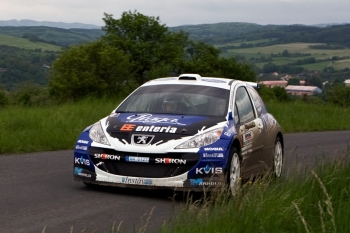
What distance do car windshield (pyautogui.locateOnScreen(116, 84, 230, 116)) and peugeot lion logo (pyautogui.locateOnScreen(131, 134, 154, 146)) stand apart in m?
1.01

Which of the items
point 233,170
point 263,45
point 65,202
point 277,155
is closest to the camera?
point 65,202

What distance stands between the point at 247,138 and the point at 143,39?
19596mm

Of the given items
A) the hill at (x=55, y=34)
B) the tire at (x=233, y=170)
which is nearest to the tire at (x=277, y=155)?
the tire at (x=233, y=170)

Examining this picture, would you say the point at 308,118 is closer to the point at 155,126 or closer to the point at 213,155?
the point at 155,126

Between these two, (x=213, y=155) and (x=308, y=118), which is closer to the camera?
(x=213, y=155)

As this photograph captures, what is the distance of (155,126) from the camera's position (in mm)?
8344

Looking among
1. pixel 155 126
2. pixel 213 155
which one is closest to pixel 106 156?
pixel 155 126

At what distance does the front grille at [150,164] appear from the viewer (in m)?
8.02

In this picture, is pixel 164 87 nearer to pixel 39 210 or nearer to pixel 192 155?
pixel 192 155

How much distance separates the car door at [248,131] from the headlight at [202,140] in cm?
49

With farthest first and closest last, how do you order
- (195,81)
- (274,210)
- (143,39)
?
(143,39) < (195,81) < (274,210)

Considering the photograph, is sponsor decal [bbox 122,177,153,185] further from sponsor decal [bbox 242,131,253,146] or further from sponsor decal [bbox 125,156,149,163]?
sponsor decal [bbox 242,131,253,146]

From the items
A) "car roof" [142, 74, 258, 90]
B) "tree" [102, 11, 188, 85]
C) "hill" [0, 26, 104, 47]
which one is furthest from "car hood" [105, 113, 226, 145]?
"hill" [0, 26, 104, 47]

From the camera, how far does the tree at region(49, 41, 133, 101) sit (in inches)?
868
